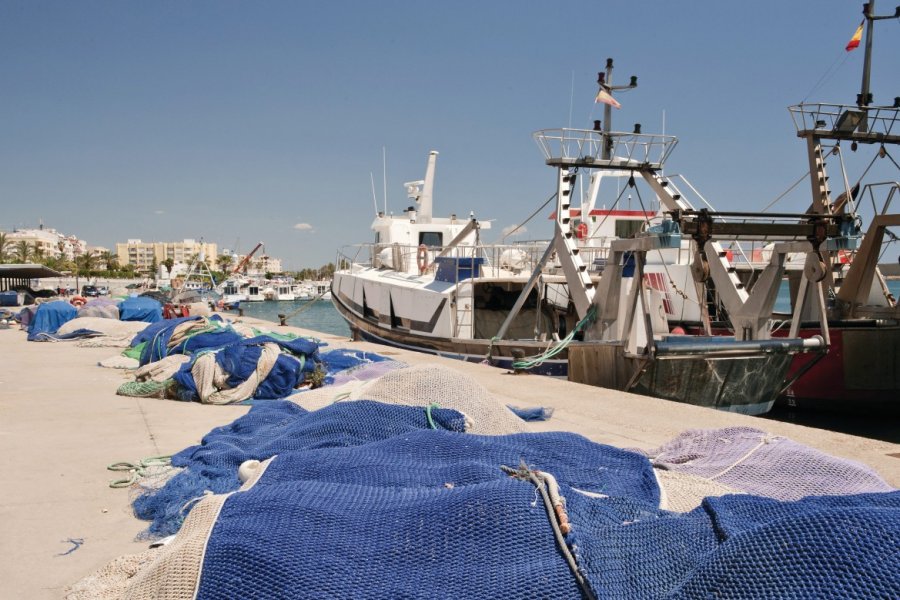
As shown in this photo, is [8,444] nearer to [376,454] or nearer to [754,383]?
[376,454]

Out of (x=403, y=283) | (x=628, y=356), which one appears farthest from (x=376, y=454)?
(x=403, y=283)

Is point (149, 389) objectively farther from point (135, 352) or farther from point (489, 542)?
point (489, 542)

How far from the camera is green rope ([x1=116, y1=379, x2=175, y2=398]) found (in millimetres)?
8273

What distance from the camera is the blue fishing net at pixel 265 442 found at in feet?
13.7

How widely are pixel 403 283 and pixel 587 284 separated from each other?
22.3 ft

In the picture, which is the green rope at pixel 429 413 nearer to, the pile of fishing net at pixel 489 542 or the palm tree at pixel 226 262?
the pile of fishing net at pixel 489 542

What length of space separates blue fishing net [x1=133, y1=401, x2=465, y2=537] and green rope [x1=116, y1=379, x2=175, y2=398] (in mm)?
3160

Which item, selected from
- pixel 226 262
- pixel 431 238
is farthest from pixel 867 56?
pixel 226 262

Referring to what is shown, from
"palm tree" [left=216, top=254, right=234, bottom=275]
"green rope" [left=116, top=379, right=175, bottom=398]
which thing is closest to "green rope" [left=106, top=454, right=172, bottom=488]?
"green rope" [left=116, top=379, right=175, bottom=398]

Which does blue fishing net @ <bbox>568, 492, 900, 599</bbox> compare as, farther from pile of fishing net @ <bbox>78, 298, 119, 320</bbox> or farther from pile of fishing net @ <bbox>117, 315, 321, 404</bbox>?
pile of fishing net @ <bbox>78, 298, 119, 320</bbox>

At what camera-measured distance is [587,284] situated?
40.0 feet

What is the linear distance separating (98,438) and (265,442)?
2.18 meters

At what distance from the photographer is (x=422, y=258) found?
20609 millimetres

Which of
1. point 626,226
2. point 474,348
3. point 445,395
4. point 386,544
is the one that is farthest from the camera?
point 626,226
